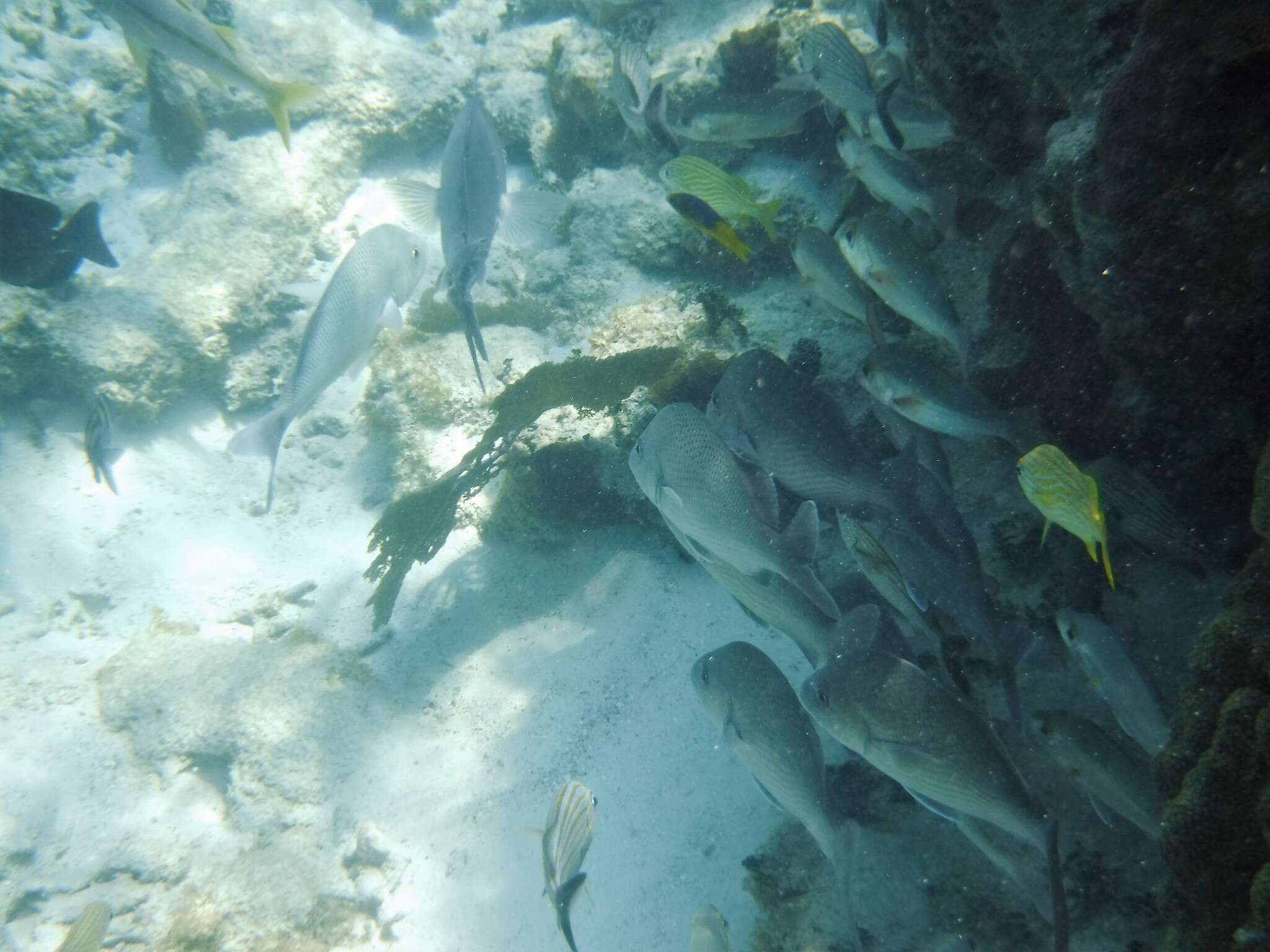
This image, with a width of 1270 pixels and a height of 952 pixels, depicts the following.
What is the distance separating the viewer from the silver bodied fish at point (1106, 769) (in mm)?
1896

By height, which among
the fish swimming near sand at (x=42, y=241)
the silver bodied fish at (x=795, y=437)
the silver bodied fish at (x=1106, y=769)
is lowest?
the fish swimming near sand at (x=42, y=241)

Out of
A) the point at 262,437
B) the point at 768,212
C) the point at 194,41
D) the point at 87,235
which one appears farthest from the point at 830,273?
the point at 87,235

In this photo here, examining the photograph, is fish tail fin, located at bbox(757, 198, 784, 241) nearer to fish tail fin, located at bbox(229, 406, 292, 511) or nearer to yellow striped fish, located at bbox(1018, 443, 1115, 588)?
yellow striped fish, located at bbox(1018, 443, 1115, 588)

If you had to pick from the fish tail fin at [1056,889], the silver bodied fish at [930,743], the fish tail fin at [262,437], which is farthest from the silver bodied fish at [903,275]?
the fish tail fin at [262,437]

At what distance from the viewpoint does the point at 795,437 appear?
232 centimetres

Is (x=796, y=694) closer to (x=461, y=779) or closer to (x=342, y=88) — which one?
(x=461, y=779)

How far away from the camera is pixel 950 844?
2.37 m

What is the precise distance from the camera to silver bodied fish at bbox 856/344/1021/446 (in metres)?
2.37

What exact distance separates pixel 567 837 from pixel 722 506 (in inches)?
59.7

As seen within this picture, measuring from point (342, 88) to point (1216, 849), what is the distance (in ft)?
32.4

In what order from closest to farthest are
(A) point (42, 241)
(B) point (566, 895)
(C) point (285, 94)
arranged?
(B) point (566, 895), (C) point (285, 94), (A) point (42, 241)

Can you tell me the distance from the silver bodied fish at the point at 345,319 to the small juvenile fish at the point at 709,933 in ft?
11.4

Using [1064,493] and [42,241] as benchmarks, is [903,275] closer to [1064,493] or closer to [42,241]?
[1064,493]

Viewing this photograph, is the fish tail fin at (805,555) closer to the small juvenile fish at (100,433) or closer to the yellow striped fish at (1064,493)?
the yellow striped fish at (1064,493)
